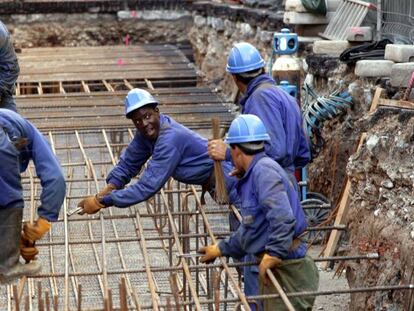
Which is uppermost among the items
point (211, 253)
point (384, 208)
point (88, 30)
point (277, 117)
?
point (277, 117)

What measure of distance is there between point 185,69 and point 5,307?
7510mm

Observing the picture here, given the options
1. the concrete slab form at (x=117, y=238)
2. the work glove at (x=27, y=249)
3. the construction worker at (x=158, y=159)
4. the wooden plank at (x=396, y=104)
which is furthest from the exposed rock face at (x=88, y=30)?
the work glove at (x=27, y=249)

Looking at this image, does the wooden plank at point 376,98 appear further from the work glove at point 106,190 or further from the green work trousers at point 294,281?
the green work trousers at point 294,281

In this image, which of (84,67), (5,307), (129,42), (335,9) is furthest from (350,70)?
(129,42)

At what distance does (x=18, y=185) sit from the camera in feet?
21.7

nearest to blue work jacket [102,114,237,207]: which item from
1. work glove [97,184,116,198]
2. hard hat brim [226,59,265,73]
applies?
work glove [97,184,116,198]

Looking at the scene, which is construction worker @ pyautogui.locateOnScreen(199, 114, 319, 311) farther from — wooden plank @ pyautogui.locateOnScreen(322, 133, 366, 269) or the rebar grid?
wooden plank @ pyautogui.locateOnScreen(322, 133, 366, 269)

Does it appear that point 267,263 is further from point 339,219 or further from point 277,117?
point 339,219

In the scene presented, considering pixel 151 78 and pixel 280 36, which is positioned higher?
pixel 280 36

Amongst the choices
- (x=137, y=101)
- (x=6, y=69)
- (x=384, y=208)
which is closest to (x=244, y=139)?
(x=137, y=101)

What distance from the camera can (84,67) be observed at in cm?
1628

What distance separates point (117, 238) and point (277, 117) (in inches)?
81.7

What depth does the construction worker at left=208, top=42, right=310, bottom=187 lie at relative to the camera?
7.34 metres

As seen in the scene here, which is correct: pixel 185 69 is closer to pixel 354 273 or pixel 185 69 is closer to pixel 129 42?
pixel 129 42
